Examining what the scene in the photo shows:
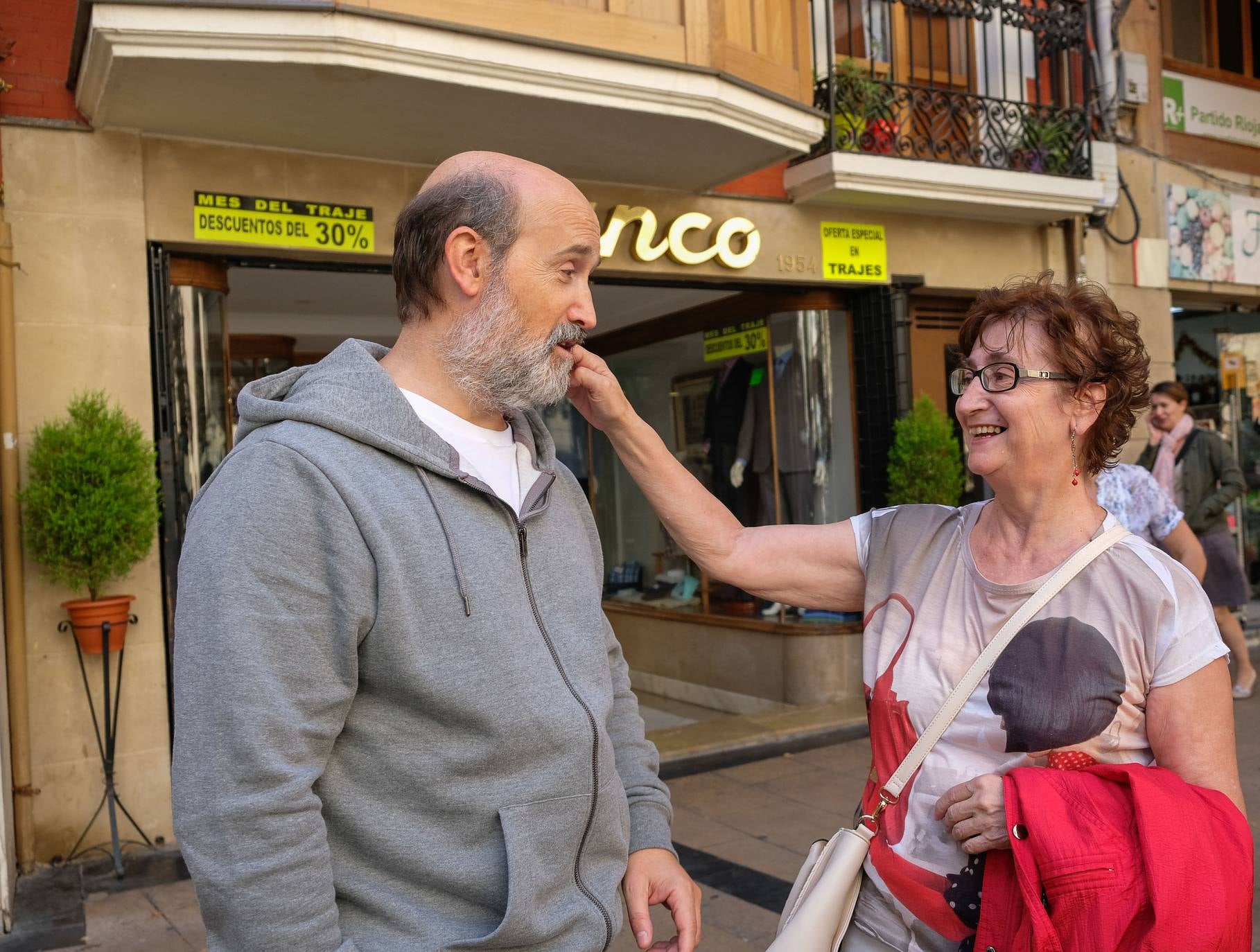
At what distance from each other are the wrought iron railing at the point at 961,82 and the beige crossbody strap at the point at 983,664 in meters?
6.15

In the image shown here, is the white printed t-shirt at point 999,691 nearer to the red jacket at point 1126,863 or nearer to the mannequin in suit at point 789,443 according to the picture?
the red jacket at point 1126,863

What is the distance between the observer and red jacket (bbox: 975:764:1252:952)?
1.71 meters

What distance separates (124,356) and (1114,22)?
829 centimetres

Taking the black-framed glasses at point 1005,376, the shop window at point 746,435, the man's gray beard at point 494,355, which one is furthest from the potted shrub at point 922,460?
the man's gray beard at point 494,355

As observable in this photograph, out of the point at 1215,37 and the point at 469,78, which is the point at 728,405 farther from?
the point at 1215,37

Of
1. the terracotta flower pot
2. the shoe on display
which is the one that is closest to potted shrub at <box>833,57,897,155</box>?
the shoe on display

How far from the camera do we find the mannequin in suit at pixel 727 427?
9.12 m

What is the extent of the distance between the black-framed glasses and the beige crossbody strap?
1.06 feet

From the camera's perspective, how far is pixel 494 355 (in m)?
1.88

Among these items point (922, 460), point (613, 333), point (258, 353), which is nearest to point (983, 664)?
point (922, 460)

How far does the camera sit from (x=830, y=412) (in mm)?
8656

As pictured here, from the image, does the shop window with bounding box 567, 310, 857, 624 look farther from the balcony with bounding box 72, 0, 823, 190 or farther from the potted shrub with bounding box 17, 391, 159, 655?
the potted shrub with bounding box 17, 391, 159, 655

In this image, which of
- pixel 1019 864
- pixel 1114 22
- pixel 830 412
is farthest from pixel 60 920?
pixel 1114 22

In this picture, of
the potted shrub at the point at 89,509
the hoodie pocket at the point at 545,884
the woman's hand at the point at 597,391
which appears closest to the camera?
the hoodie pocket at the point at 545,884
